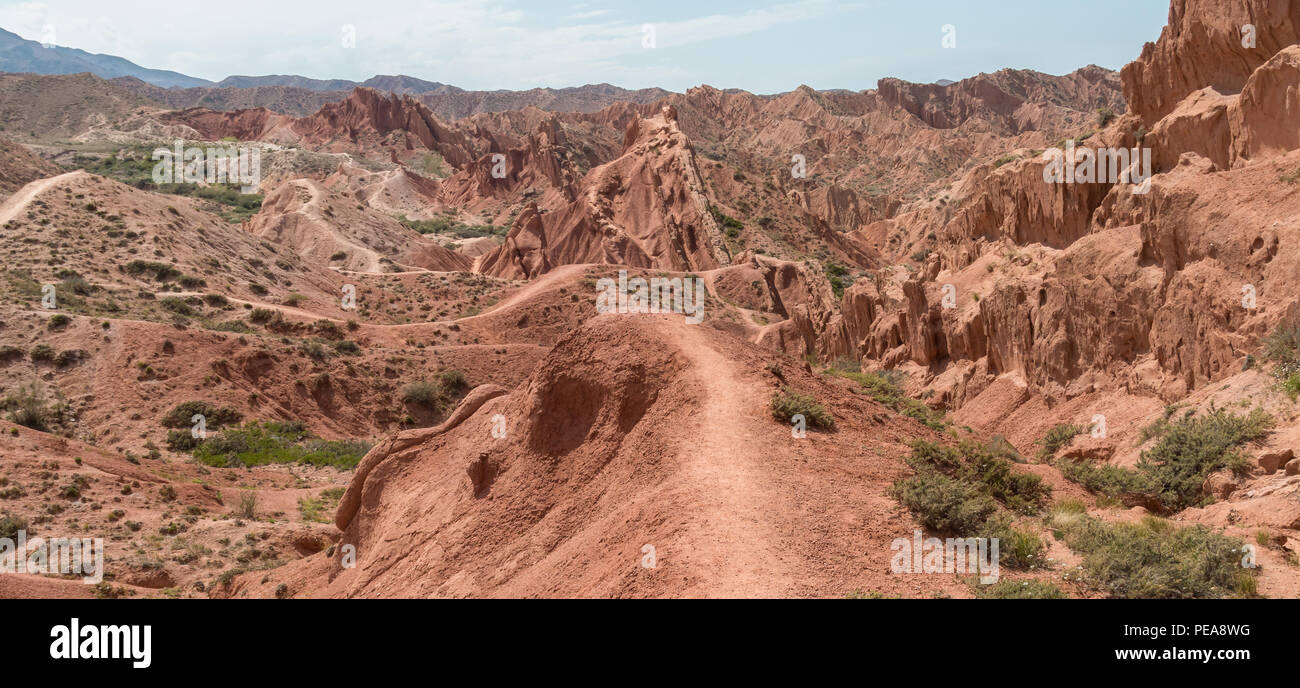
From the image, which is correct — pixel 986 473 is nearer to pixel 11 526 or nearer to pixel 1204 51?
pixel 1204 51

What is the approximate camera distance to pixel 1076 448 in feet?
65.6

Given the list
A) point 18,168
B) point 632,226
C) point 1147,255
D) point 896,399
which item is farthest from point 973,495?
point 18,168

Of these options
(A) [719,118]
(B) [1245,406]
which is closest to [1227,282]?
(B) [1245,406]

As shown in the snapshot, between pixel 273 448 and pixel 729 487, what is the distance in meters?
27.3

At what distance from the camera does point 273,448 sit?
110 feet

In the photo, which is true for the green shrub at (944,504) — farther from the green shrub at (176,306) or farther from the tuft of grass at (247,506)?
the green shrub at (176,306)

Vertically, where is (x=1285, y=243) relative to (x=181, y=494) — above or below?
above

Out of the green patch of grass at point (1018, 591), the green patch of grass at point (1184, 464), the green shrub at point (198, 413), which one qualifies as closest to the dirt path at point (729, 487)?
the green patch of grass at point (1018, 591)

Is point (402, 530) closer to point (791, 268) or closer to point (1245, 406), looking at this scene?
point (1245, 406)

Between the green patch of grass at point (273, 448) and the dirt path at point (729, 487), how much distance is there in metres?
22.3

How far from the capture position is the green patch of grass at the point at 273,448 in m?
31.9

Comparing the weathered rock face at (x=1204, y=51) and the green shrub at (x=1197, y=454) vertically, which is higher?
the weathered rock face at (x=1204, y=51)

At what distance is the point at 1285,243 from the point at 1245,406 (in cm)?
376
